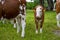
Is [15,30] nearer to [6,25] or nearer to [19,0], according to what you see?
[6,25]

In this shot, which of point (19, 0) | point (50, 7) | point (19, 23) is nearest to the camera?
point (19, 0)

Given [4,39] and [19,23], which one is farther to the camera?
[19,23]

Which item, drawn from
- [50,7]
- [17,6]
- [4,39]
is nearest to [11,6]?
[17,6]

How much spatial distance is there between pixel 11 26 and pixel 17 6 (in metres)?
2.57

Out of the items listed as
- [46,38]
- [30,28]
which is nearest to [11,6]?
[46,38]

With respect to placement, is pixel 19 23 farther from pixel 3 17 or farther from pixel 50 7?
pixel 50 7

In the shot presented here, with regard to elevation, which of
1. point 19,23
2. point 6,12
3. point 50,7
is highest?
point 6,12

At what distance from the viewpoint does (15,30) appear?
1027 centimetres

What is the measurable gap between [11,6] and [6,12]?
32 centimetres

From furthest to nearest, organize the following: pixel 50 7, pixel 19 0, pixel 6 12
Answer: pixel 50 7
pixel 19 0
pixel 6 12

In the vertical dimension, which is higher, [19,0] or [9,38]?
[19,0]

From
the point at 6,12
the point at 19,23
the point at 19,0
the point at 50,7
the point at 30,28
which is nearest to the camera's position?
the point at 6,12

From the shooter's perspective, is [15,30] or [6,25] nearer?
[15,30]

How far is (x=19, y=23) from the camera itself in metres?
9.73
